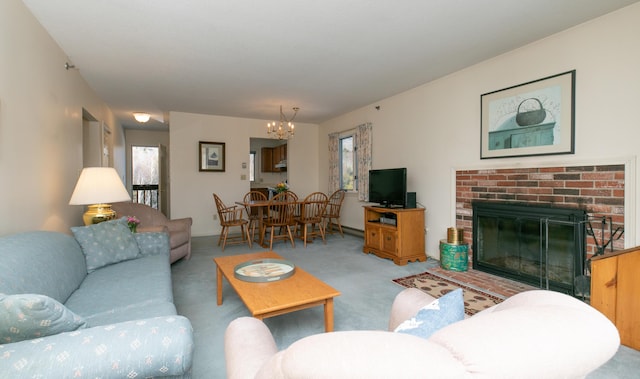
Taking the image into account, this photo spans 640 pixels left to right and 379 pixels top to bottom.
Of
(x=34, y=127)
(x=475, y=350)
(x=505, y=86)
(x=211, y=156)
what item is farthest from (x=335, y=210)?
(x=475, y=350)

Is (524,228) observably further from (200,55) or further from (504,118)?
(200,55)

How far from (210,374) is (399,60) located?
3345mm

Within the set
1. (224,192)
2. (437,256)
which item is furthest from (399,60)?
(224,192)

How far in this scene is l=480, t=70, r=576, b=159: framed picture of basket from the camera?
274 centimetres

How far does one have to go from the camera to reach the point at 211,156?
6020 millimetres

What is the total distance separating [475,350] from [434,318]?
32 cm

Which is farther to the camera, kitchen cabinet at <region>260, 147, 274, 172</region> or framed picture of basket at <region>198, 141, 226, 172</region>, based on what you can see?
kitchen cabinet at <region>260, 147, 274, 172</region>

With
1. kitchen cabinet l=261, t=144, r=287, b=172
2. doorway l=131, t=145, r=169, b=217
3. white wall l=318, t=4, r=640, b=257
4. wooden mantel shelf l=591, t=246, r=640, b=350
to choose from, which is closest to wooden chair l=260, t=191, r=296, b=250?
white wall l=318, t=4, r=640, b=257

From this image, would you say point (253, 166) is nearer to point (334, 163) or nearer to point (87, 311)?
point (334, 163)

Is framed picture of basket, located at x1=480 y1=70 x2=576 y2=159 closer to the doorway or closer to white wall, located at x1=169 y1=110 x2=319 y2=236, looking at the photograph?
white wall, located at x1=169 y1=110 x2=319 y2=236

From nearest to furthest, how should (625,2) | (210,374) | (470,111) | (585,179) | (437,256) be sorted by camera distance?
(210,374) → (625,2) → (585,179) → (470,111) → (437,256)

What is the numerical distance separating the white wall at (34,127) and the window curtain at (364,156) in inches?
163

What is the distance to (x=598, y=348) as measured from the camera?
57 centimetres

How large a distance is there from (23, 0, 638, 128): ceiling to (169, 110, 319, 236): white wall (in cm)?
138
